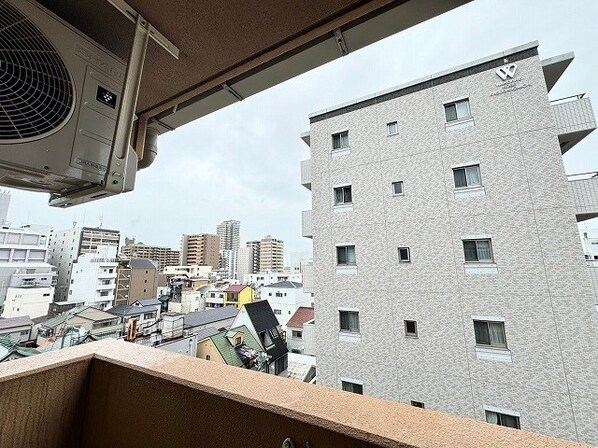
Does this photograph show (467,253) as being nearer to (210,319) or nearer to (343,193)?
(343,193)

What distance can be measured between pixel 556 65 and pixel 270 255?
1288 inches

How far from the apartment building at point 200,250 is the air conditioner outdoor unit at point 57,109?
34449 millimetres

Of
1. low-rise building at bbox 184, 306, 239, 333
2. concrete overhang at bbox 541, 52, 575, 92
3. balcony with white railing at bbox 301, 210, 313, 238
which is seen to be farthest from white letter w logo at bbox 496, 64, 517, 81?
low-rise building at bbox 184, 306, 239, 333

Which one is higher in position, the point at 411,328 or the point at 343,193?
the point at 343,193

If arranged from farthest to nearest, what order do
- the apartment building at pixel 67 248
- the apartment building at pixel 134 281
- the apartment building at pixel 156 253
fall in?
the apartment building at pixel 156 253 < the apartment building at pixel 134 281 < the apartment building at pixel 67 248

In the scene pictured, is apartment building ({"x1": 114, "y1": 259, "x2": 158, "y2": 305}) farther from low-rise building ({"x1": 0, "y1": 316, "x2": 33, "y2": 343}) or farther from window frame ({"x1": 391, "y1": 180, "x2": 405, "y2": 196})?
window frame ({"x1": 391, "y1": 180, "x2": 405, "y2": 196})

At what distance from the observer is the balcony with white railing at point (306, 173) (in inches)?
212

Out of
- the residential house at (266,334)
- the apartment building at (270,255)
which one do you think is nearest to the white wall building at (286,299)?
the residential house at (266,334)

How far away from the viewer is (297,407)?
0.40 metres

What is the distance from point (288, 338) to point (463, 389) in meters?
8.02

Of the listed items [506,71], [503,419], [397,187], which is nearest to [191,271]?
[397,187]

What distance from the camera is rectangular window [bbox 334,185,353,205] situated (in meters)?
4.74

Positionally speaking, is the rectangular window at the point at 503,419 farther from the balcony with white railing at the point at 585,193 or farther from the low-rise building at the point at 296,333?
the low-rise building at the point at 296,333

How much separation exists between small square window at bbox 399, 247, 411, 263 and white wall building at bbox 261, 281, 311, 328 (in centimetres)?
971
